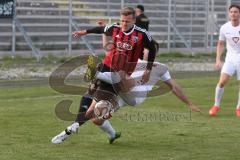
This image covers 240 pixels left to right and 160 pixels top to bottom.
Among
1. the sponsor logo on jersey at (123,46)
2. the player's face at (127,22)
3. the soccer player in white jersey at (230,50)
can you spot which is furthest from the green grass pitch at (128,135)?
the player's face at (127,22)

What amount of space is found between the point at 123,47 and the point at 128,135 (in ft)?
5.34

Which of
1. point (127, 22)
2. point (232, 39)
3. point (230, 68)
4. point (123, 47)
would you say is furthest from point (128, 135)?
point (232, 39)

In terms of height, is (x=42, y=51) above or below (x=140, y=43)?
below

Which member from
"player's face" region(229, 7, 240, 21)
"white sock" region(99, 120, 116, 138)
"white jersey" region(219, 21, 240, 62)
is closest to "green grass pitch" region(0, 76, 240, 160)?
"white sock" region(99, 120, 116, 138)

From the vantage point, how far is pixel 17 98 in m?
16.0

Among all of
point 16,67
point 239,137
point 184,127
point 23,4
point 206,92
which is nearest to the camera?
point 239,137

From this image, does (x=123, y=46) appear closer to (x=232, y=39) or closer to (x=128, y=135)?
(x=128, y=135)

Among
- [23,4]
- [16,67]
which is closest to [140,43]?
[16,67]

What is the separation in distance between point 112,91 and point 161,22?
2335cm

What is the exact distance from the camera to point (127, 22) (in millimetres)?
9773

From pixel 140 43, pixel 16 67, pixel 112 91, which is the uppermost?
pixel 140 43

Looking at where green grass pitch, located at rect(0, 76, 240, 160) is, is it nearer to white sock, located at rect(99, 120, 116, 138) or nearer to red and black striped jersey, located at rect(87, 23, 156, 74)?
white sock, located at rect(99, 120, 116, 138)

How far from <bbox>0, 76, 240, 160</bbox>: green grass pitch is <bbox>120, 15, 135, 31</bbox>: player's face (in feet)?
5.48

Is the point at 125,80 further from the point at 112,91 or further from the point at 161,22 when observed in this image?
Result: the point at 161,22
